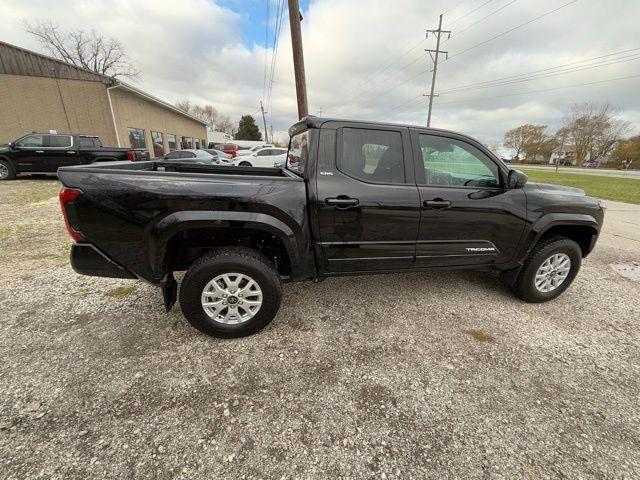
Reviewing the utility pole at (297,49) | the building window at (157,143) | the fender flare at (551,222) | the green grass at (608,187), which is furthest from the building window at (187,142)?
the fender flare at (551,222)

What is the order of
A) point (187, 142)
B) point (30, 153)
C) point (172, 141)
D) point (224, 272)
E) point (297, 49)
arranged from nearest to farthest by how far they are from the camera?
point (224, 272) < point (297, 49) < point (30, 153) < point (172, 141) < point (187, 142)

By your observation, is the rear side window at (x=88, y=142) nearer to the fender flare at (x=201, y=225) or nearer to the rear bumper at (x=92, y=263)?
the rear bumper at (x=92, y=263)

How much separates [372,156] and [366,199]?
1.40 feet

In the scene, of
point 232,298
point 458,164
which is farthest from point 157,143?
point 458,164

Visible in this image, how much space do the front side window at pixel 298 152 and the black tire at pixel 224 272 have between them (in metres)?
0.92

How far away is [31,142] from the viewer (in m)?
10.2

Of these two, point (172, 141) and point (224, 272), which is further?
point (172, 141)

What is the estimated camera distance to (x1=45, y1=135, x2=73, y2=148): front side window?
10.4m

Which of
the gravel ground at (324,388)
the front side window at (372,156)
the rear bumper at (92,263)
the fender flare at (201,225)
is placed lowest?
the gravel ground at (324,388)

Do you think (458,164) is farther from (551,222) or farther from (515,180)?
(551,222)

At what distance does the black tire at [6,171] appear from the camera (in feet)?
33.2

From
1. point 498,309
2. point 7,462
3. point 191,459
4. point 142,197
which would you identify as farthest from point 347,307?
point 7,462

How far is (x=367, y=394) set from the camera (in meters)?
2.01

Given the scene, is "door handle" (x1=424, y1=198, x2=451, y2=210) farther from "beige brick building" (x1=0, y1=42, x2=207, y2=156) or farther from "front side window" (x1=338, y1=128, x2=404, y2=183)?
"beige brick building" (x1=0, y1=42, x2=207, y2=156)
